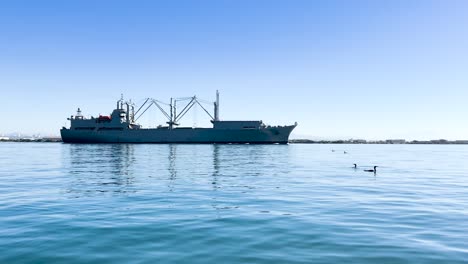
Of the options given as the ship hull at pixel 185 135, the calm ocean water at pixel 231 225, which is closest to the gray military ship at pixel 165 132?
the ship hull at pixel 185 135

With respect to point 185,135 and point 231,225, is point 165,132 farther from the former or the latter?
point 231,225

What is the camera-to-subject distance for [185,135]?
456 feet

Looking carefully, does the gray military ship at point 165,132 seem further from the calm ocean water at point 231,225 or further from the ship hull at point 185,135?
the calm ocean water at point 231,225

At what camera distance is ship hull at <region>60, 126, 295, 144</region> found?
135000 millimetres

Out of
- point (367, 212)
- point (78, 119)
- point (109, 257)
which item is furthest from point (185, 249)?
point (78, 119)

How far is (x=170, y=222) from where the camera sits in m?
12.1

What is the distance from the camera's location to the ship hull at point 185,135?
135 meters

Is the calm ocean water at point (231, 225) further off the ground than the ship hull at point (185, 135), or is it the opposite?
the ship hull at point (185, 135)

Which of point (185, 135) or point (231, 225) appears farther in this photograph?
point (185, 135)

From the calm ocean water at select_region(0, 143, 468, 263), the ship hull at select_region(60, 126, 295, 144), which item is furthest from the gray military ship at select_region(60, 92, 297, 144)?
the calm ocean water at select_region(0, 143, 468, 263)

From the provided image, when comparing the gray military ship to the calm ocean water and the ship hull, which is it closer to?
the ship hull

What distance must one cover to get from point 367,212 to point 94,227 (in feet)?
33.9

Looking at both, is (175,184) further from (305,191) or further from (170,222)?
(170,222)

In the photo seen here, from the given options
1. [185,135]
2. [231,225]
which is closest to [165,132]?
[185,135]
